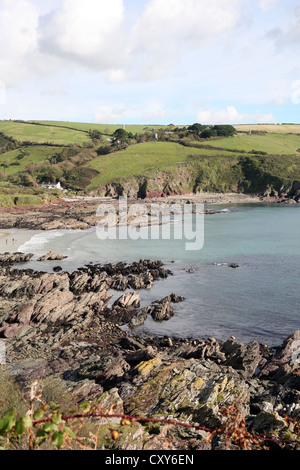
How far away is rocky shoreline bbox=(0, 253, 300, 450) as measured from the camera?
568 inches

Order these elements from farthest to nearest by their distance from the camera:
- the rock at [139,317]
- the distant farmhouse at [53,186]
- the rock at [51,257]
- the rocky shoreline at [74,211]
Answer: the distant farmhouse at [53,186]
the rocky shoreline at [74,211]
the rock at [51,257]
the rock at [139,317]

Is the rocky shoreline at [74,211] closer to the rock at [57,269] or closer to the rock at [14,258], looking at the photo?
the rock at [14,258]

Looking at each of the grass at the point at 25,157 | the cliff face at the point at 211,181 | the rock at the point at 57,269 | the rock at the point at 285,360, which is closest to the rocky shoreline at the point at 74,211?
the cliff face at the point at 211,181

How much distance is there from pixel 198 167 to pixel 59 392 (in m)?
141

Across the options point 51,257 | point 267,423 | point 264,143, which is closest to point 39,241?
point 51,257

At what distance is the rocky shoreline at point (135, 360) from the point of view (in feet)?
47.4

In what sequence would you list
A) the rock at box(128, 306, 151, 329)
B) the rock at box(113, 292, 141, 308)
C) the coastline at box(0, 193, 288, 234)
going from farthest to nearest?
1. the coastline at box(0, 193, 288, 234)
2. the rock at box(113, 292, 141, 308)
3. the rock at box(128, 306, 151, 329)

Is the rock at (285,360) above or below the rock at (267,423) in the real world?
below

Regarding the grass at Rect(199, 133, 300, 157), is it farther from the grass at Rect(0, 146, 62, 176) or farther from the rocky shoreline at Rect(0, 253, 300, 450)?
the rocky shoreline at Rect(0, 253, 300, 450)

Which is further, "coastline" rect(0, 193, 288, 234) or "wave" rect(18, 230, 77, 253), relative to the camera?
"coastline" rect(0, 193, 288, 234)

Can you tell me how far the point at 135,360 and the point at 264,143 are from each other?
6942 inches

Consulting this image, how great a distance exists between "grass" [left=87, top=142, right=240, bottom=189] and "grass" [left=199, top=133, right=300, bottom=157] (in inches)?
576

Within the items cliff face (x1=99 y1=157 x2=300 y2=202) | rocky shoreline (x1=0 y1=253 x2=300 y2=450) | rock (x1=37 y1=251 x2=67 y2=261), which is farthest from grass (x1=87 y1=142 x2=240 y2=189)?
rocky shoreline (x1=0 y1=253 x2=300 y2=450)
